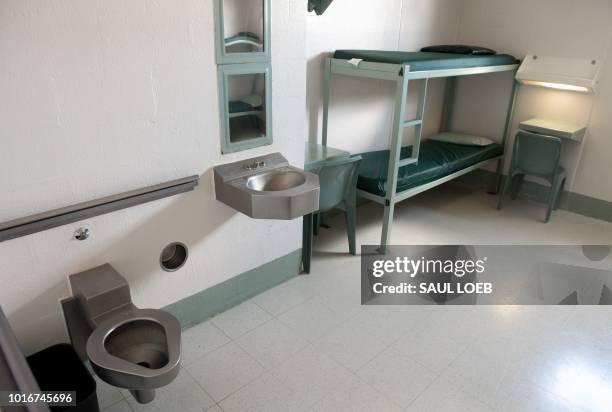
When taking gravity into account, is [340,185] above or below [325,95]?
below

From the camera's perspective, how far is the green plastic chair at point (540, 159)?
12.7 ft

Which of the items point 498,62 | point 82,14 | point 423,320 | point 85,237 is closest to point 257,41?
point 82,14

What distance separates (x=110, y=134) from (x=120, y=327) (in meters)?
0.83

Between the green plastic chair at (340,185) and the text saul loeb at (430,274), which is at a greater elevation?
the green plastic chair at (340,185)

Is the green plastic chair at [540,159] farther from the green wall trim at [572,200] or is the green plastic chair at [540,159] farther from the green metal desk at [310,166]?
the green metal desk at [310,166]

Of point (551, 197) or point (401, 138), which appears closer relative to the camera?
point (401, 138)

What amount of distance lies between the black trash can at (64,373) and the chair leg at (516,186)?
421 centimetres

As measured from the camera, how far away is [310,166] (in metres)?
2.81

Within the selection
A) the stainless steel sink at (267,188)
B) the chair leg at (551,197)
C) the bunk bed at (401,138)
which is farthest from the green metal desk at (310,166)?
the chair leg at (551,197)

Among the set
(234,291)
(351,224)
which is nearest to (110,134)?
(234,291)

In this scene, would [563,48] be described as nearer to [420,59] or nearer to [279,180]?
[420,59]

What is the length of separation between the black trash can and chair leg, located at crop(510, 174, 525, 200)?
4212 mm

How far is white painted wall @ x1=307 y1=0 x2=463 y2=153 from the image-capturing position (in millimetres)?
3398

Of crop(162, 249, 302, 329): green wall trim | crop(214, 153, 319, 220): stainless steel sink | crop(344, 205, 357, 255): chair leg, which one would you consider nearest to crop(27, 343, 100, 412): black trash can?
crop(162, 249, 302, 329): green wall trim
